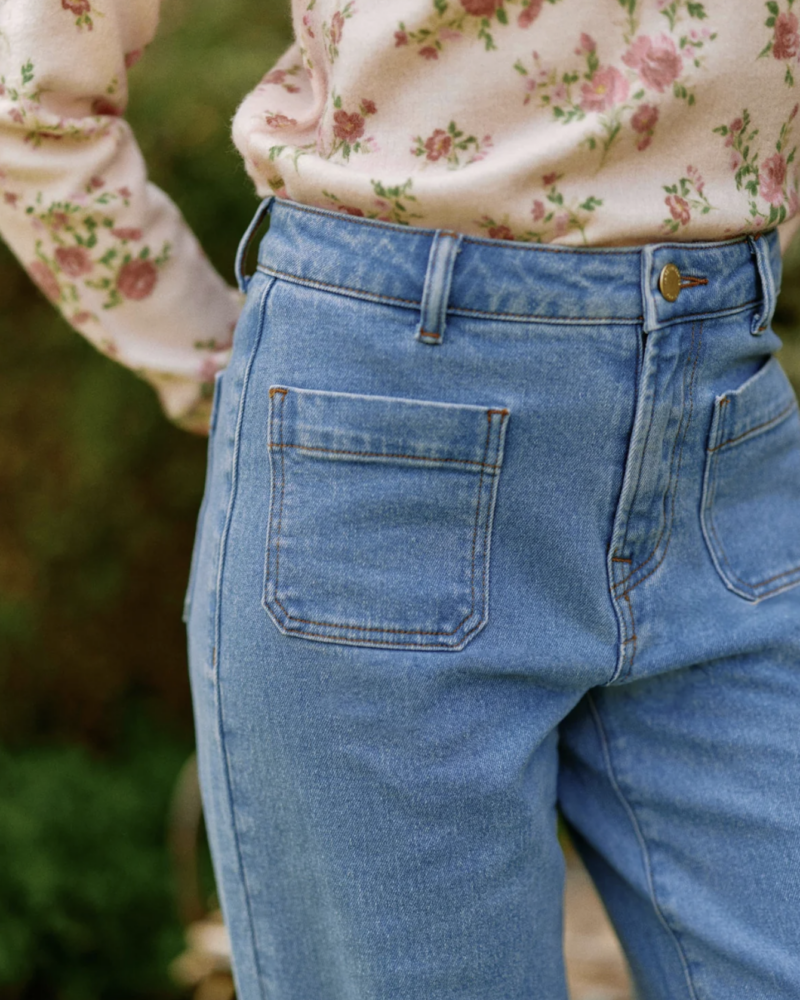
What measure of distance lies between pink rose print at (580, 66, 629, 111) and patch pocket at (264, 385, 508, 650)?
0.25 meters

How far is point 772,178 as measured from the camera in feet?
2.97

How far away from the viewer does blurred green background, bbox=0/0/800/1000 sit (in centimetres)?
220

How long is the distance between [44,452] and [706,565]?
1994 millimetres

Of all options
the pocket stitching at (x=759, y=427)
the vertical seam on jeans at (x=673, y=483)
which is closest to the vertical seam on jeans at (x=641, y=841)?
the vertical seam on jeans at (x=673, y=483)

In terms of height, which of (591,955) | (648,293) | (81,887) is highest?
(648,293)

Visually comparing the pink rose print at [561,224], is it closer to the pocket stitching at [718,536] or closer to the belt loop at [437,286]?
the belt loop at [437,286]

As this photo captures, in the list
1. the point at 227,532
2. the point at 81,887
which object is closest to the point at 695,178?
the point at 227,532

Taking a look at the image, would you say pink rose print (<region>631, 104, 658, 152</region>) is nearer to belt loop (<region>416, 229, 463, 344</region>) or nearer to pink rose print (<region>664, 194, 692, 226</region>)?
pink rose print (<region>664, 194, 692, 226</region>)

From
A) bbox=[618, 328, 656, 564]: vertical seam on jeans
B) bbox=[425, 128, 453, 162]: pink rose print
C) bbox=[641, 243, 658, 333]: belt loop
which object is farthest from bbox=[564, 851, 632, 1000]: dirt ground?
bbox=[425, 128, 453, 162]: pink rose print

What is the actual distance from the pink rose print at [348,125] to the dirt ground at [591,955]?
3.95ft

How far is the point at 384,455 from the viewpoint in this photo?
0.83 m

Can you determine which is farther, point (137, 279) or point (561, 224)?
point (137, 279)

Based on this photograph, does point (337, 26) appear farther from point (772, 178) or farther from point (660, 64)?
point (772, 178)

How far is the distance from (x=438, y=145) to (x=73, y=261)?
0.44m
